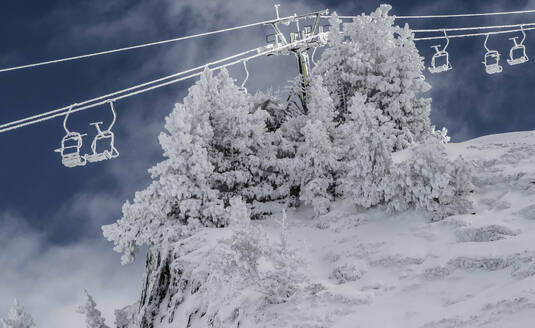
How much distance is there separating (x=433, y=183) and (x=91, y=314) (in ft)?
83.8

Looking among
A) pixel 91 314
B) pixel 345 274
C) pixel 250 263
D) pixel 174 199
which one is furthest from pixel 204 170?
pixel 91 314

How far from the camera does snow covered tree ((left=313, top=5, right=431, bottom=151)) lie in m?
28.6

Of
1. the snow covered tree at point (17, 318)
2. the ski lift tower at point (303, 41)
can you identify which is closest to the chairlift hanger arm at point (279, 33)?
the ski lift tower at point (303, 41)

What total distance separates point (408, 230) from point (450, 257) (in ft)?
11.2

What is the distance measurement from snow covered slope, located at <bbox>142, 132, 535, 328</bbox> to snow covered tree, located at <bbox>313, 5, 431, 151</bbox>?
235 inches

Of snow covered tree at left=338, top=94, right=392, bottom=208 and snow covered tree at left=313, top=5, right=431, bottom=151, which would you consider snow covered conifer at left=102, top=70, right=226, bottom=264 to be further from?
snow covered tree at left=313, top=5, right=431, bottom=151

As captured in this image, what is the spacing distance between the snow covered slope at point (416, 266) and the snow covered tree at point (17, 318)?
27056mm

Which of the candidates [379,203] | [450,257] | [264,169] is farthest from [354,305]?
[264,169]

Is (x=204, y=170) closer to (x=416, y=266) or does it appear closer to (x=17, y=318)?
(x=416, y=266)

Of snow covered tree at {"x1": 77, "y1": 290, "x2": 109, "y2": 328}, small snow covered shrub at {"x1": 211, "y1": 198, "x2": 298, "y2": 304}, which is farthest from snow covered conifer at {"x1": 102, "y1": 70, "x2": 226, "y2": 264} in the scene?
snow covered tree at {"x1": 77, "y1": 290, "x2": 109, "y2": 328}

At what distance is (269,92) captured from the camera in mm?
30828

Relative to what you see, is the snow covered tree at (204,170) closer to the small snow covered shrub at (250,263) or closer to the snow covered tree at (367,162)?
the snow covered tree at (367,162)

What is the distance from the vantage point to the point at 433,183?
18828 millimetres

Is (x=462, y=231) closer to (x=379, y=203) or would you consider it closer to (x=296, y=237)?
(x=379, y=203)
